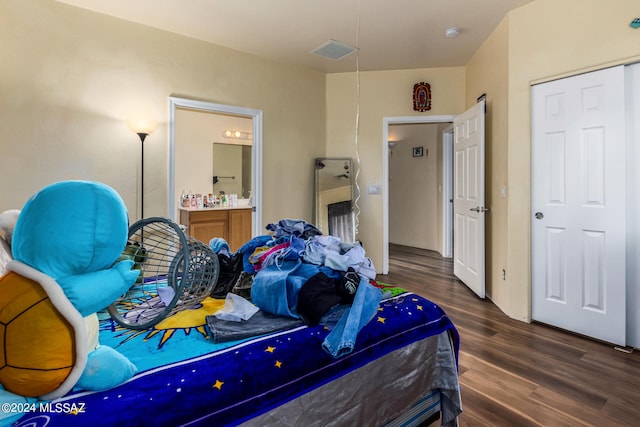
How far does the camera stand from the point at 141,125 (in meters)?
2.90

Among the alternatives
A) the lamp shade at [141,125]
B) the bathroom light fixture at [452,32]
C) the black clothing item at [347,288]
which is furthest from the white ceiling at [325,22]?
the black clothing item at [347,288]

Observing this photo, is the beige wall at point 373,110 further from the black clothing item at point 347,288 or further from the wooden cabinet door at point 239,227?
the black clothing item at point 347,288

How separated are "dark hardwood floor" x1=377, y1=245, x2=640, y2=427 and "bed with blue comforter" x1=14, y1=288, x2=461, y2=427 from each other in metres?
0.49

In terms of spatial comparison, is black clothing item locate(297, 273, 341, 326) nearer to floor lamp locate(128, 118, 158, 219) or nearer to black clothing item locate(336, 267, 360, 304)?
black clothing item locate(336, 267, 360, 304)

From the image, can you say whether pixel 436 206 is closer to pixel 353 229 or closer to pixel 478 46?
pixel 353 229

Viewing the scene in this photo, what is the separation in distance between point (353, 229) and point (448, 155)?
2481 mm

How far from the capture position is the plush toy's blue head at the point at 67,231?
0.71m

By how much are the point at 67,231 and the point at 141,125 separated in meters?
2.56

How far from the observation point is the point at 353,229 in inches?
171

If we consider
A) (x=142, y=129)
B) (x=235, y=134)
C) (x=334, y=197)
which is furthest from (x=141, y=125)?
(x=235, y=134)

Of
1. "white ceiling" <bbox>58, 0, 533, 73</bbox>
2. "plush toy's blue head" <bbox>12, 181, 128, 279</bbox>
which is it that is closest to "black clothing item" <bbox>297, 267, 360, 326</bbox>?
"plush toy's blue head" <bbox>12, 181, 128, 279</bbox>

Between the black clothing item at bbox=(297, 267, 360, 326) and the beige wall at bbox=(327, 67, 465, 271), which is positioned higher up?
the beige wall at bbox=(327, 67, 465, 271)

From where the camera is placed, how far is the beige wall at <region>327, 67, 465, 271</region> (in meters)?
4.16

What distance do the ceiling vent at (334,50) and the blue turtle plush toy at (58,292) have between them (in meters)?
3.25
